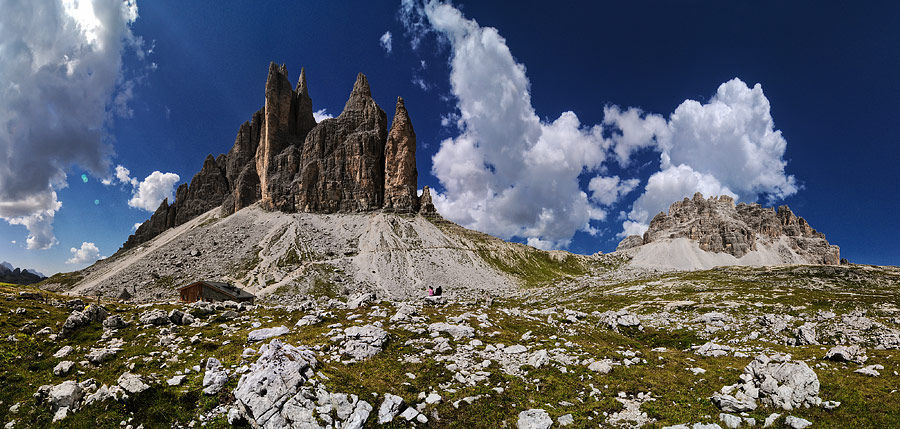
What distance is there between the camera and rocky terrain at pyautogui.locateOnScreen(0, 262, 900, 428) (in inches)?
537

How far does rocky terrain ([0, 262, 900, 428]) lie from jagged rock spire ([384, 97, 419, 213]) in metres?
157

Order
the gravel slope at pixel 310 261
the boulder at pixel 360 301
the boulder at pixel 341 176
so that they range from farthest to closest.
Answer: the boulder at pixel 341 176 → the gravel slope at pixel 310 261 → the boulder at pixel 360 301

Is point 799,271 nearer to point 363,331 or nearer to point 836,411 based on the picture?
point 836,411

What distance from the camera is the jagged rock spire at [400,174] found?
18512 centimetres

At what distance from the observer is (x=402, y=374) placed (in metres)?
18.0

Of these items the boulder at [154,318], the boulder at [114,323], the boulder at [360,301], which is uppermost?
the boulder at [360,301]

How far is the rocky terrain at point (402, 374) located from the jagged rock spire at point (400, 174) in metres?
157

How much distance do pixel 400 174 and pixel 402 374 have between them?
17762 centimetres

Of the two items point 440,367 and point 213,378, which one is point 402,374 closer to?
point 440,367

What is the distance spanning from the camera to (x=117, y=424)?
12.9 m

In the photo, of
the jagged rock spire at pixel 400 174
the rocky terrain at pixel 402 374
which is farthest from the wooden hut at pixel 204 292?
the jagged rock spire at pixel 400 174

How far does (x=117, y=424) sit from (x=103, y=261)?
225759 mm

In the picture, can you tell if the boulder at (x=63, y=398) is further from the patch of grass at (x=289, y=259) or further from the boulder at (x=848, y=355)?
the patch of grass at (x=289, y=259)

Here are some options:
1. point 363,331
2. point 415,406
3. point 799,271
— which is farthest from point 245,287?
point 799,271
